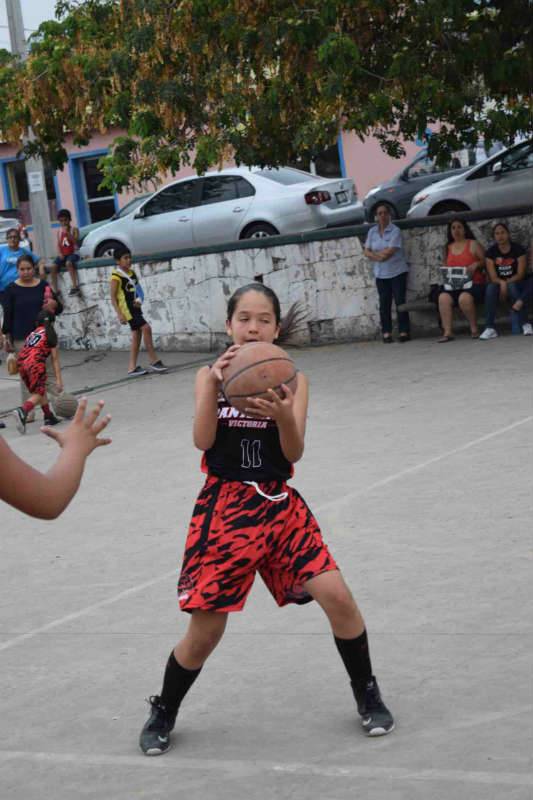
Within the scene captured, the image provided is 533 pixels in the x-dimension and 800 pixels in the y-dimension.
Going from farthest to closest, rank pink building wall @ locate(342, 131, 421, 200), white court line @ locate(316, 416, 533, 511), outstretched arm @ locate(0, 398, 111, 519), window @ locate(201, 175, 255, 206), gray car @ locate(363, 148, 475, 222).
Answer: pink building wall @ locate(342, 131, 421, 200), gray car @ locate(363, 148, 475, 222), window @ locate(201, 175, 255, 206), white court line @ locate(316, 416, 533, 511), outstretched arm @ locate(0, 398, 111, 519)

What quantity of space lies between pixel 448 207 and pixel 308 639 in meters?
15.7

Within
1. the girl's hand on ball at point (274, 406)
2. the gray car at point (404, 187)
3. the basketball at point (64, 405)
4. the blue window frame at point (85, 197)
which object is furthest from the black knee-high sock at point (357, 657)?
the blue window frame at point (85, 197)

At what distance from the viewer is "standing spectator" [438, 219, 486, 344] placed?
15.8 m

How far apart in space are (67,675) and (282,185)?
625 inches

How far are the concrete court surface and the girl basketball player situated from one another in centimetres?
25

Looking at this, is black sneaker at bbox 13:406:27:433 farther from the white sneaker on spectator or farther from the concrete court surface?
the white sneaker on spectator

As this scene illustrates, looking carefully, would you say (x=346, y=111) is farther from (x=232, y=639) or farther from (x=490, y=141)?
(x=232, y=639)

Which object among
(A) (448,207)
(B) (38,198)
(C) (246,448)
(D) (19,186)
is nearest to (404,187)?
(A) (448,207)

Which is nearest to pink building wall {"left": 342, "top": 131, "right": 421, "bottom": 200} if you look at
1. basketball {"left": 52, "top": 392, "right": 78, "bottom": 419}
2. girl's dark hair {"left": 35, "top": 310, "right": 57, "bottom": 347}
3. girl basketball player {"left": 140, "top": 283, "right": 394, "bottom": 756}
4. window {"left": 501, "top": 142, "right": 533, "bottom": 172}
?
window {"left": 501, "top": 142, "right": 533, "bottom": 172}

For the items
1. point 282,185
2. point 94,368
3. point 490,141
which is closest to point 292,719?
point 490,141

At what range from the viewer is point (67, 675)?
5.54 m

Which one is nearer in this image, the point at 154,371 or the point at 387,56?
the point at 387,56

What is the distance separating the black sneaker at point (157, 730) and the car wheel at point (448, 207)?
16644 mm

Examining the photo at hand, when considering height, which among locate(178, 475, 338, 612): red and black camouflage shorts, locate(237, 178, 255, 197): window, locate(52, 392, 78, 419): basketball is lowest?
locate(52, 392, 78, 419): basketball
